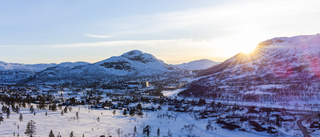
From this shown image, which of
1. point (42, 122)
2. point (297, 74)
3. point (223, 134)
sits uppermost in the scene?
point (297, 74)

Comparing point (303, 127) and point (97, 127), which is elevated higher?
point (97, 127)

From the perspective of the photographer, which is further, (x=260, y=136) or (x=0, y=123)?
(x=260, y=136)

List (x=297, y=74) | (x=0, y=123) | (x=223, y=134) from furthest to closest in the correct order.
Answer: (x=297, y=74) → (x=223, y=134) → (x=0, y=123)

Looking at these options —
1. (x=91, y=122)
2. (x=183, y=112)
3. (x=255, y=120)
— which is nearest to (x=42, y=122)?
(x=91, y=122)

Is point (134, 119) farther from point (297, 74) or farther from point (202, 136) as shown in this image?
point (297, 74)

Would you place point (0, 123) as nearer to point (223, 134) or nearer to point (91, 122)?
point (91, 122)

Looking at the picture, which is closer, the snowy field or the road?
the snowy field

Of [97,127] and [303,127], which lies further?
[303,127]

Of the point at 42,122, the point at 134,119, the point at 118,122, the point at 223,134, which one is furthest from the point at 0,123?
the point at 223,134

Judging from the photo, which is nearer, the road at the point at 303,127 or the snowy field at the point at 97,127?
the snowy field at the point at 97,127

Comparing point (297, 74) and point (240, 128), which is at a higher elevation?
point (297, 74)

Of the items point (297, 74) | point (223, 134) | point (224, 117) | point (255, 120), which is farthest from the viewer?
point (297, 74)
